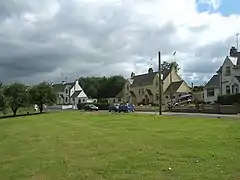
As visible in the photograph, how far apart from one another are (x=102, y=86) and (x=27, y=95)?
244ft

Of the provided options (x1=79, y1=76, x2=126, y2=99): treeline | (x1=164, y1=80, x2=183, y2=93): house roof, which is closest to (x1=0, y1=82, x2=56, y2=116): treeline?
(x1=164, y1=80, x2=183, y2=93): house roof

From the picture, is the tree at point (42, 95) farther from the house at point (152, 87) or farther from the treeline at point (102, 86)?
the treeline at point (102, 86)

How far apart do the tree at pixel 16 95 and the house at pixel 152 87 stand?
128ft

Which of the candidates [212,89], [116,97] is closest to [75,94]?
[116,97]

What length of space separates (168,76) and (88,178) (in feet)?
366

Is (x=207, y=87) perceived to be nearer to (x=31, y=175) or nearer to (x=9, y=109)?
(x=9, y=109)

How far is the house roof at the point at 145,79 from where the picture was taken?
12332 centimetres

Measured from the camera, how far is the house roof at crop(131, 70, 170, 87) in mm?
123325

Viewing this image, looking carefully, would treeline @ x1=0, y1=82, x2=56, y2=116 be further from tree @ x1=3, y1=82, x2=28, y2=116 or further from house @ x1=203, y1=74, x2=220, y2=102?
house @ x1=203, y1=74, x2=220, y2=102

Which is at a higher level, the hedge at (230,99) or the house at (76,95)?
the house at (76,95)

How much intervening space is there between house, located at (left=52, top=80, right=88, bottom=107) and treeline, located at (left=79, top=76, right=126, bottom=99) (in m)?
7.91

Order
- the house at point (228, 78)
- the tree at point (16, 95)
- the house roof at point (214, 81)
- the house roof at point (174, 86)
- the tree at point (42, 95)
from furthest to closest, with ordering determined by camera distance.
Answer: the house roof at point (174, 86) < the tree at point (42, 95) < the tree at point (16, 95) < the house roof at point (214, 81) < the house at point (228, 78)

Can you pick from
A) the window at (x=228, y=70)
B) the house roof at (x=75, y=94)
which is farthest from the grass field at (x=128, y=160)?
the house roof at (x=75, y=94)

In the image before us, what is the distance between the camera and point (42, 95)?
93.9m
